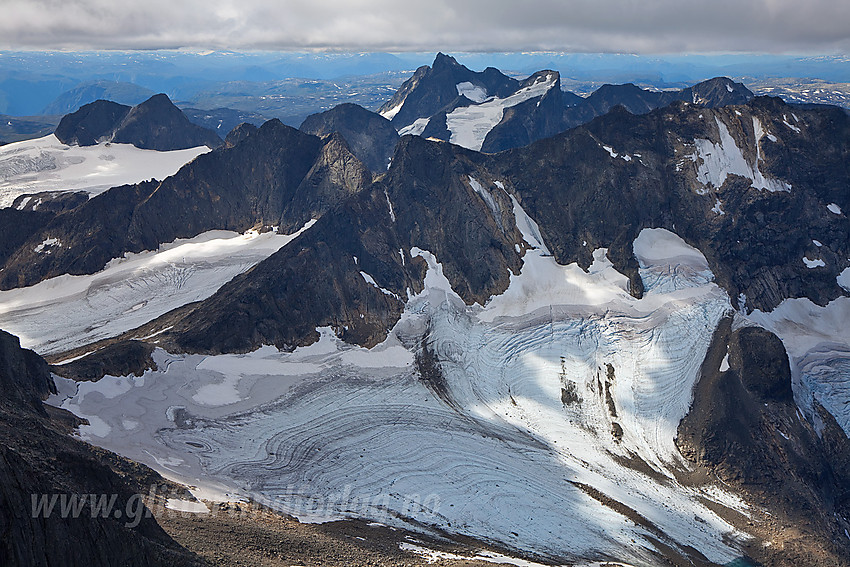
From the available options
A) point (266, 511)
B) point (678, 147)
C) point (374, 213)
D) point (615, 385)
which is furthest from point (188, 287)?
point (678, 147)

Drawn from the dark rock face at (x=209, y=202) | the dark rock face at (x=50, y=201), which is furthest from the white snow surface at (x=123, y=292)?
the dark rock face at (x=50, y=201)

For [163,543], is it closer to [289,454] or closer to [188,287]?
[289,454]

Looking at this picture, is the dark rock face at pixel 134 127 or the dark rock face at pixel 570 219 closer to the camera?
the dark rock face at pixel 570 219

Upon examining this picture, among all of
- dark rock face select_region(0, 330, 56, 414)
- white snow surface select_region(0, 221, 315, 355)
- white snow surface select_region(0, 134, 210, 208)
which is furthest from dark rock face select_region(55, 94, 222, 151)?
dark rock face select_region(0, 330, 56, 414)

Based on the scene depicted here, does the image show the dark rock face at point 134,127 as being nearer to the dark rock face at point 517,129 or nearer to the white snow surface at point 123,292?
the white snow surface at point 123,292

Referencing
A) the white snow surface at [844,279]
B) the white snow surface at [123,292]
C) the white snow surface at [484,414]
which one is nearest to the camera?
the white snow surface at [484,414]

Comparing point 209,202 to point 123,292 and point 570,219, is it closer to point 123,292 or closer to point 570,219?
point 123,292

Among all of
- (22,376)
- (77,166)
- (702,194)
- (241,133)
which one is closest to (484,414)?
(22,376)
